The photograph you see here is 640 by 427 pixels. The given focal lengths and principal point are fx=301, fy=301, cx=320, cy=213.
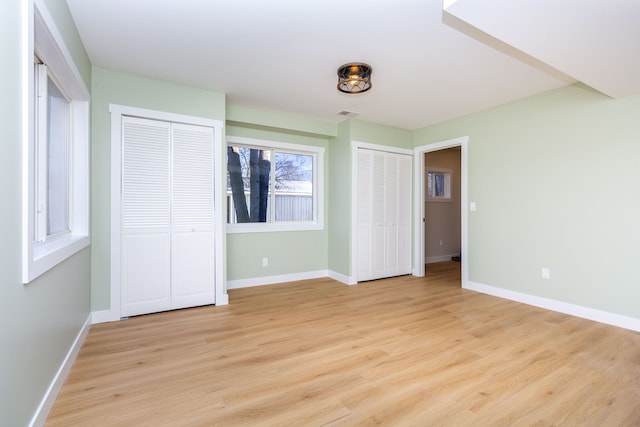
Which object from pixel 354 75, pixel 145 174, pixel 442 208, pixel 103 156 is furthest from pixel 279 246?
pixel 442 208

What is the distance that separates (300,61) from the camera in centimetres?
271

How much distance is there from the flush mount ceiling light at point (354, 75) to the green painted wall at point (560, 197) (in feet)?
6.78

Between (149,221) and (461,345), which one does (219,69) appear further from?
(461,345)

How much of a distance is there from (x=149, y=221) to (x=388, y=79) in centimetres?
283

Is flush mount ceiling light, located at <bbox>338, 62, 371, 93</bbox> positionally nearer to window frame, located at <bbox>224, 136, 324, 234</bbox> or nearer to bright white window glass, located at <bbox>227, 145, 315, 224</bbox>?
window frame, located at <bbox>224, 136, 324, 234</bbox>

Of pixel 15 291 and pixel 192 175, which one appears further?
pixel 192 175

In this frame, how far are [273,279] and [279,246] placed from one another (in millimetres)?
487

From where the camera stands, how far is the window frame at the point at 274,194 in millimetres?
4203

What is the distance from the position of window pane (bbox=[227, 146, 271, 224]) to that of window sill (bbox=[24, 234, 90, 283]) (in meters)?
2.02

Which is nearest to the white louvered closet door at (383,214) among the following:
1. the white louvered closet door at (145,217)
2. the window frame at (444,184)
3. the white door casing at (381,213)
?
the white door casing at (381,213)

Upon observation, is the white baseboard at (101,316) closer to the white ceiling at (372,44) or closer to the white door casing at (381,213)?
the white ceiling at (372,44)

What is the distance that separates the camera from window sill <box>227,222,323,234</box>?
4.16m

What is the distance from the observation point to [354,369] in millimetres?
2055

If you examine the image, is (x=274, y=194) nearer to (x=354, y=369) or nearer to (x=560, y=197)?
(x=354, y=369)
